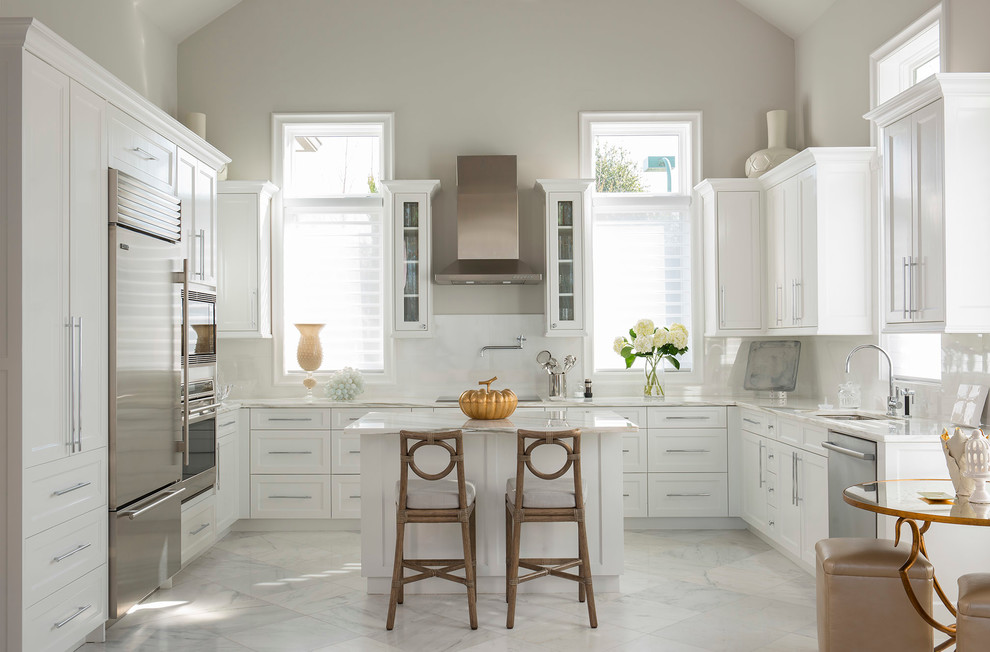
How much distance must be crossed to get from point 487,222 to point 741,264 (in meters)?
1.87

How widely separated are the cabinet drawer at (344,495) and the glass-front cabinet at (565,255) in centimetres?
178

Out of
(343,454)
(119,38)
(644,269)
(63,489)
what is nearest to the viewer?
(63,489)

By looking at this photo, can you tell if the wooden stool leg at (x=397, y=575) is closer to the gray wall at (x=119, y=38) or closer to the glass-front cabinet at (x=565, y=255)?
the glass-front cabinet at (x=565, y=255)

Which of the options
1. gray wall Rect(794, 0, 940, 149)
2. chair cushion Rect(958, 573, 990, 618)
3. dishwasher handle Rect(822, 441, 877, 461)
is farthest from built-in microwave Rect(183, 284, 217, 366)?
gray wall Rect(794, 0, 940, 149)

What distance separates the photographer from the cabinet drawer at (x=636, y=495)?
17.6 ft

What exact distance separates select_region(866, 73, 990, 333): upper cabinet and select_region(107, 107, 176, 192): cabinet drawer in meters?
3.68

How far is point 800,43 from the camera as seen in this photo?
5.86 metres

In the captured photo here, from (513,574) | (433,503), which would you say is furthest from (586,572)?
A: (433,503)

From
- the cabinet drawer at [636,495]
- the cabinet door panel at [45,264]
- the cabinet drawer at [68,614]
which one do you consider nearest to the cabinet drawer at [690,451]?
the cabinet drawer at [636,495]

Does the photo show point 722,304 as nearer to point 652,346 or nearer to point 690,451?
point 652,346

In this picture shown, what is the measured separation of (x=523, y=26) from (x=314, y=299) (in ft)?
8.85

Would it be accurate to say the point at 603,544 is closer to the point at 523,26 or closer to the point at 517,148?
the point at 517,148

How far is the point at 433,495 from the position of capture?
3.50 m

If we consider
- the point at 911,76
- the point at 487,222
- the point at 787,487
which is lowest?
the point at 787,487
